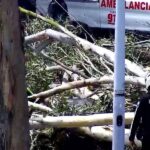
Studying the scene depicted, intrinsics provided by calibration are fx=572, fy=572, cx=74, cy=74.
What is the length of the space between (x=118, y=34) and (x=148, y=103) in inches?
49.8

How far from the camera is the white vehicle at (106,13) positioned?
1178 cm

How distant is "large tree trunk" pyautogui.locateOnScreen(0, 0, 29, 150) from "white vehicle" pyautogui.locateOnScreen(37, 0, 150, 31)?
8.09m

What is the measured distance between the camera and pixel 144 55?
318 inches

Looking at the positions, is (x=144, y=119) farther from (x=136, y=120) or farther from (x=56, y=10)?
(x=56, y=10)

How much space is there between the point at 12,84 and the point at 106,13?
855 cm

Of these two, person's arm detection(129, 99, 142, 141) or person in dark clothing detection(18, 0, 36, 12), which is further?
person in dark clothing detection(18, 0, 36, 12)

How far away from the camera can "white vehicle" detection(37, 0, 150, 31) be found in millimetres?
11781

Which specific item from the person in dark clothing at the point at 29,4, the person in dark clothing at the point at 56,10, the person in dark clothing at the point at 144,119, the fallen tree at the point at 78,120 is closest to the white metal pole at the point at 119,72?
the person in dark clothing at the point at 144,119

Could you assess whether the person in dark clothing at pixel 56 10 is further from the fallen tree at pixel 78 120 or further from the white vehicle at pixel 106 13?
the fallen tree at pixel 78 120

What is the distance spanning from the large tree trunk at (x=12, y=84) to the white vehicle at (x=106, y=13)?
809 cm

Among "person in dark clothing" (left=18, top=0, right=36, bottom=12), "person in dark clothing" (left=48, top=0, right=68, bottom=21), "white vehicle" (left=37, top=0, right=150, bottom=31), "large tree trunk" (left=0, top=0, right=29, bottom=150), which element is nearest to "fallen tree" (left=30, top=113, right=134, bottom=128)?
"large tree trunk" (left=0, top=0, right=29, bottom=150)

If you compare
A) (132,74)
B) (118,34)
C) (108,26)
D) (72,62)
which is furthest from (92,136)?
(108,26)

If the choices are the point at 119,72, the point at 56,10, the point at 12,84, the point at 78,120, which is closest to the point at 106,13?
the point at 56,10

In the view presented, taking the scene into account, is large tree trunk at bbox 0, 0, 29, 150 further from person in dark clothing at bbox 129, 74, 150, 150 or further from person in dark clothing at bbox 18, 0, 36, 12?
person in dark clothing at bbox 18, 0, 36, 12
